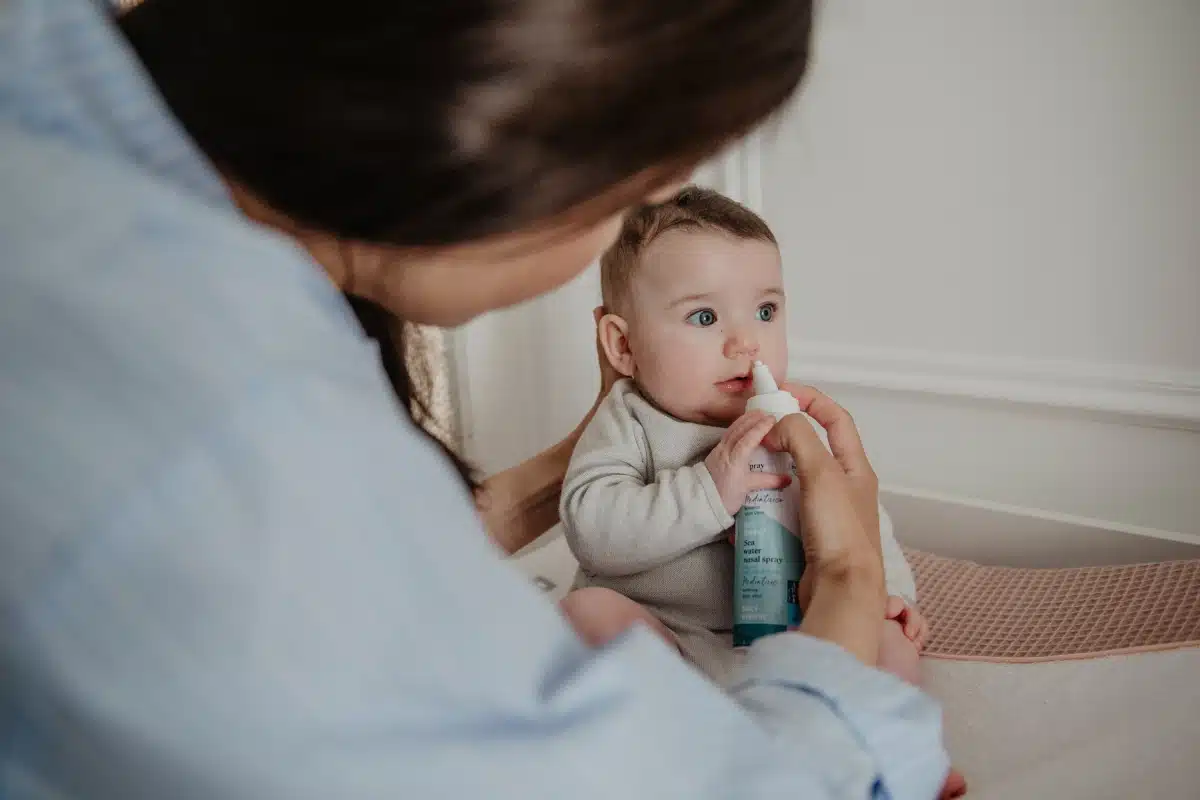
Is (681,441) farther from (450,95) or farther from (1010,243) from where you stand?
(450,95)

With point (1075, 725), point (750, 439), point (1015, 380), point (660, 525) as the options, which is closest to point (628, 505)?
point (660, 525)

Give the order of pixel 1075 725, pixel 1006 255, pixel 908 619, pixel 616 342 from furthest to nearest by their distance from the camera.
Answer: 1. pixel 1006 255
2. pixel 616 342
3. pixel 908 619
4. pixel 1075 725

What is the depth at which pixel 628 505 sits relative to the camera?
0.94 meters

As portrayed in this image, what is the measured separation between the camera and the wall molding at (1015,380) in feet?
3.55

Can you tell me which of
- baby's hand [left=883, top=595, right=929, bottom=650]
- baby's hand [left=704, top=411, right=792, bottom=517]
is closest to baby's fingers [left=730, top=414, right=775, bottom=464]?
baby's hand [left=704, top=411, right=792, bottom=517]

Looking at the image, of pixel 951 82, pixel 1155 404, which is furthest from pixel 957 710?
pixel 951 82

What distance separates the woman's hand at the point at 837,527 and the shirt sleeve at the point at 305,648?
35 centimetres

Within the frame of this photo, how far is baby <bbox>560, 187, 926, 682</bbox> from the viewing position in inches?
35.7

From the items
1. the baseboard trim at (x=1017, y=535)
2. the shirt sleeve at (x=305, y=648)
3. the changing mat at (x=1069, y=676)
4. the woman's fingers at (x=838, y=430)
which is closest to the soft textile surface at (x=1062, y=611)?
the changing mat at (x=1069, y=676)

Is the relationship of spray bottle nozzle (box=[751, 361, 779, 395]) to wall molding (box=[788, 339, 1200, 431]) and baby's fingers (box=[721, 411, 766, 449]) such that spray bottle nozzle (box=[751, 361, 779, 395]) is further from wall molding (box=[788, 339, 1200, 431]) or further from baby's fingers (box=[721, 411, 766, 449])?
wall molding (box=[788, 339, 1200, 431])

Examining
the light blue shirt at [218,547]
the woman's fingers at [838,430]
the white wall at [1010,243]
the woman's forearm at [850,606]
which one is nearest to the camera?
the light blue shirt at [218,547]

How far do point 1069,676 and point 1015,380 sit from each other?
426mm

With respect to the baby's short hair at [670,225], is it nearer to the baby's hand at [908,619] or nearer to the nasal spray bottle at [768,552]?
the nasal spray bottle at [768,552]

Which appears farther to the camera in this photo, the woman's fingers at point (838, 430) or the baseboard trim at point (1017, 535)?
the baseboard trim at point (1017, 535)
